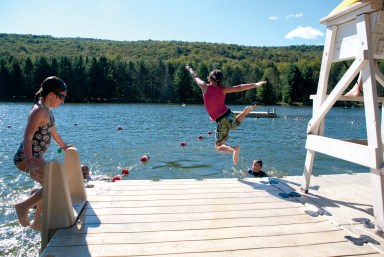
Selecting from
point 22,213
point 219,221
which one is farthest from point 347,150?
point 22,213

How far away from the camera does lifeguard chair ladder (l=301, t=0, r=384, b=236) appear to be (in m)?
3.69

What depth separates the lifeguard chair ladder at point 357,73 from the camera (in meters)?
3.69

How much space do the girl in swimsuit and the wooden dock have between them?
0.65m

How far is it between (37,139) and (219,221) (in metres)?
2.50

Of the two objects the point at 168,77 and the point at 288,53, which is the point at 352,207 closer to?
the point at 168,77

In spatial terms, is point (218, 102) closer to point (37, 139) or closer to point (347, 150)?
point (347, 150)

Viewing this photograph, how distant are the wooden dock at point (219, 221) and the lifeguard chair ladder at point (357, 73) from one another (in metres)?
0.63

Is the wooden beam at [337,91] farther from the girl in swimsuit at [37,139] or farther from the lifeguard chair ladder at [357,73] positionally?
the girl in swimsuit at [37,139]

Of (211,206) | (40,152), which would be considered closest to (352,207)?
(211,206)

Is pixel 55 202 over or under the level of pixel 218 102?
under

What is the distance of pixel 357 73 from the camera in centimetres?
418

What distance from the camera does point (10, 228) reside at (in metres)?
7.30

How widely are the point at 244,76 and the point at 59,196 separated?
3575 inches

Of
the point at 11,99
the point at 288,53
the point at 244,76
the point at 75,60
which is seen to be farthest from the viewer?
the point at 288,53
